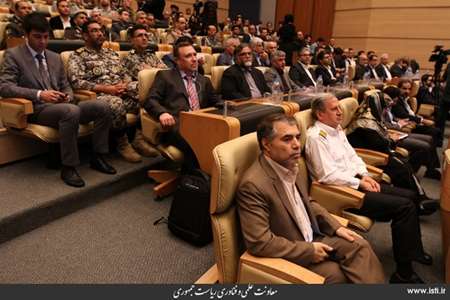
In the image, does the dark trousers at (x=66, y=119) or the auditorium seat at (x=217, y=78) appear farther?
the auditorium seat at (x=217, y=78)

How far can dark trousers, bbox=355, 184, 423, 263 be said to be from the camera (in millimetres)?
1598

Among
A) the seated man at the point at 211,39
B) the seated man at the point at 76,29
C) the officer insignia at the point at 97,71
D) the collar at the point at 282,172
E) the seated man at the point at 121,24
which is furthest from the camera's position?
the seated man at the point at 211,39

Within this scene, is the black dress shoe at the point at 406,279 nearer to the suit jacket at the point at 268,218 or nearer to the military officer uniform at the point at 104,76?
the suit jacket at the point at 268,218

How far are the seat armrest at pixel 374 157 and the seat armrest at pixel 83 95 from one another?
1.80 metres

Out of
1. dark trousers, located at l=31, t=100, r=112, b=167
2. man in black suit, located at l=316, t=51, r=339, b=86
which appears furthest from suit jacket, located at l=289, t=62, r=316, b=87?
dark trousers, located at l=31, t=100, r=112, b=167

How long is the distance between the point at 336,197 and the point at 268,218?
585mm

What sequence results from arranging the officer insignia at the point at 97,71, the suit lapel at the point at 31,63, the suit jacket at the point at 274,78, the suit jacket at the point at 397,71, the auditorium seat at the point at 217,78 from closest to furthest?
the suit lapel at the point at 31,63
the officer insignia at the point at 97,71
the auditorium seat at the point at 217,78
the suit jacket at the point at 274,78
the suit jacket at the point at 397,71

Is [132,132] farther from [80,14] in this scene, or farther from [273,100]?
[80,14]

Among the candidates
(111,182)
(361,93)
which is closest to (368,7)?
(361,93)

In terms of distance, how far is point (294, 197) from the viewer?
4.43 feet

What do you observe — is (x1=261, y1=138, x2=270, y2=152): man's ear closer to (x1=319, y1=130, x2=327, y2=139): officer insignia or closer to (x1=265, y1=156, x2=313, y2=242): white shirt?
(x1=265, y1=156, x2=313, y2=242): white shirt

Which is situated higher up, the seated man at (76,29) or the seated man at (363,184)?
the seated man at (76,29)

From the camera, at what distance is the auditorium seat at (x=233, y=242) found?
1.08 meters

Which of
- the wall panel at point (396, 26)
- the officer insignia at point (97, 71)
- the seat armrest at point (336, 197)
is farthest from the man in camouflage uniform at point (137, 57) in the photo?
the wall panel at point (396, 26)
